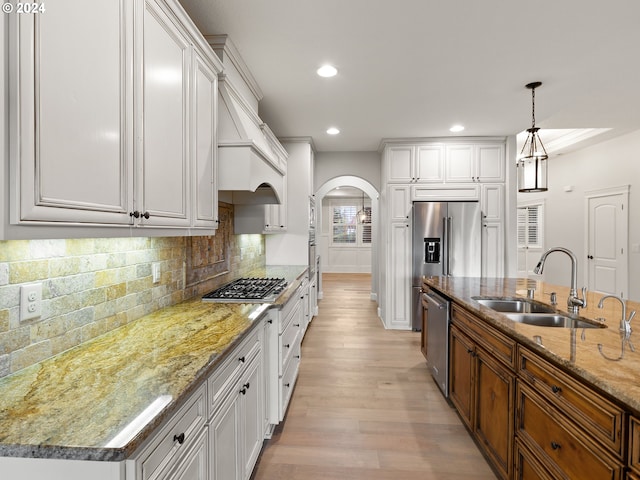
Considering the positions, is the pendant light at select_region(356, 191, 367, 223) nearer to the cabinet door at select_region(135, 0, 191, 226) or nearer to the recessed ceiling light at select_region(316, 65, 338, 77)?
the recessed ceiling light at select_region(316, 65, 338, 77)

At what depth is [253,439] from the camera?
1918 mm

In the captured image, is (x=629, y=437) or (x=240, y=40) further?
(x=240, y=40)

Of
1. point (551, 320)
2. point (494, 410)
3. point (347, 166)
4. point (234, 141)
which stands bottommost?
point (494, 410)

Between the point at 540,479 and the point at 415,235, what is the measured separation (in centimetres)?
361

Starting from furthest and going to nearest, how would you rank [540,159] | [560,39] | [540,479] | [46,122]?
1. [540,159]
2. [560,39]
3. [540,479]
4. [46,122]

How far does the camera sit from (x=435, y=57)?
2.69 m

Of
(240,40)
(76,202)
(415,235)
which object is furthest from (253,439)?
(415,235)

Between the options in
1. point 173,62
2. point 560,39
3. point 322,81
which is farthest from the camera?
point 322,81

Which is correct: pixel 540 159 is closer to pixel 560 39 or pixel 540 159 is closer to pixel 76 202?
pixel 560 39

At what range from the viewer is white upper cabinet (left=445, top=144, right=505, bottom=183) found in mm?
4887

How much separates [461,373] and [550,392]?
3.64 ft

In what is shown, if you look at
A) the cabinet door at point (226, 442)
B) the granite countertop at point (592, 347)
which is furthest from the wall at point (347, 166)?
the cabinet door at point (226, 442)

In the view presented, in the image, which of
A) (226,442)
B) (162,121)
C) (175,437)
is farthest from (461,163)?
(175,437)

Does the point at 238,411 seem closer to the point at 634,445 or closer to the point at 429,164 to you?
the point at 634,445
